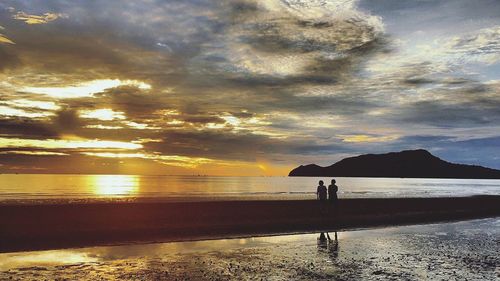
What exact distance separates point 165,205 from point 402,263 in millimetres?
24712

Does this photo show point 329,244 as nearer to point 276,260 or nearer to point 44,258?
point 276,260

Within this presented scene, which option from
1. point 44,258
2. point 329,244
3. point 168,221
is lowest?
point 329,244

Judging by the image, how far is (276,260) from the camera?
55.4 ft

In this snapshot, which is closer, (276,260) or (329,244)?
(276,260)

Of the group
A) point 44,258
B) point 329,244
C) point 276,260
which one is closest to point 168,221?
point 44,258

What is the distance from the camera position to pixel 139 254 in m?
18.4

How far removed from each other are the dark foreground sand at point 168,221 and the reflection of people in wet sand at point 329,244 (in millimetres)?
3178

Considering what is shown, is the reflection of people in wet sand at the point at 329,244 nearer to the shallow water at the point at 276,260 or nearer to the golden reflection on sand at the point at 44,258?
the shallow water at the point at 276,260

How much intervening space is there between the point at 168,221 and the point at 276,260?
13.8 m

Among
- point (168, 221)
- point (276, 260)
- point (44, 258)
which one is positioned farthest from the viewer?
point (168, 221)

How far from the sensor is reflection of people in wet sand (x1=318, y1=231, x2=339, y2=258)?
740 inches

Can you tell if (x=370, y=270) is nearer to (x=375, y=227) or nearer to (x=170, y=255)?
(x=170, y=255)

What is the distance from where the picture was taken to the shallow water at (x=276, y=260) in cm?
1430

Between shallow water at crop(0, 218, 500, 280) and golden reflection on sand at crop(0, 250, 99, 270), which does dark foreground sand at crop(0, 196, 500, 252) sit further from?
shallow water at crop(0, 218, 500, 280)
